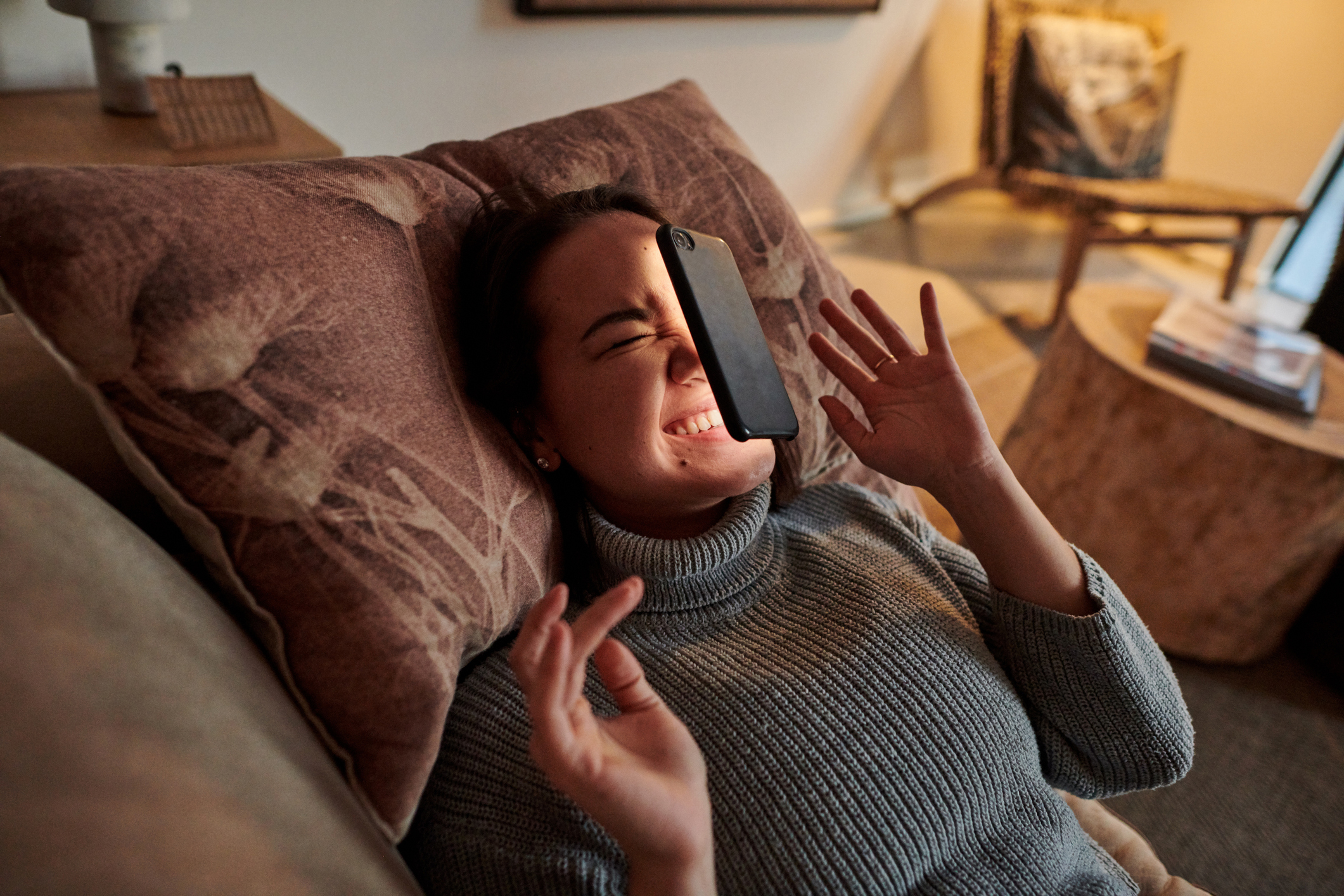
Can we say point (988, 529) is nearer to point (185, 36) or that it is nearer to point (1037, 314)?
point (185, 36)

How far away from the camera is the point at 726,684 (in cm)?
79

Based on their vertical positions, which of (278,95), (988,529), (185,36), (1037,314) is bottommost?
(1037,314)

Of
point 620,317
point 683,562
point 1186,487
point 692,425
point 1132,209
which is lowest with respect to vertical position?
point 1186,487

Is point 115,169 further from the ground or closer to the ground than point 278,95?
further from the ground

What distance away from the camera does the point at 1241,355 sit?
5.51ft

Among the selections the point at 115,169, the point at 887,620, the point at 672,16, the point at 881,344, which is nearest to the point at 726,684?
the point at 887,620

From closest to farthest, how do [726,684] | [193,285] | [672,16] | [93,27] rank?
[193,285] < [726,684] < [93,27] < [672,16]

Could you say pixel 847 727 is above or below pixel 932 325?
below

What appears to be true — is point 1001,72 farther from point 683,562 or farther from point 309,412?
point 309,412

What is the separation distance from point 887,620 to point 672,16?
8.04ft

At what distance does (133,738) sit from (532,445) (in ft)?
1.56

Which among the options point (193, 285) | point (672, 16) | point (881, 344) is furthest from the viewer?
point (672, 16)

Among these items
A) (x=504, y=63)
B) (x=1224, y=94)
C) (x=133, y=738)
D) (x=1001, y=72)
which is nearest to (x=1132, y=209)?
(x=1001, y=72)

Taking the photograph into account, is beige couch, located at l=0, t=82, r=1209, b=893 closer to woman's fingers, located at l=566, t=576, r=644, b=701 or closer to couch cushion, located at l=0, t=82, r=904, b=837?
couch cushion, located at l=0, t=82, r=904, b=837
